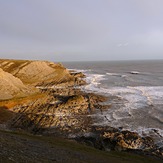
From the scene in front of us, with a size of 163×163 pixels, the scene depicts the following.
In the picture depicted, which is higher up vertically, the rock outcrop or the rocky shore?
the rock outcrop

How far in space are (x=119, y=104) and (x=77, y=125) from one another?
11.9m

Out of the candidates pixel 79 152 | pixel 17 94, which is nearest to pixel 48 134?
pixel 79 152

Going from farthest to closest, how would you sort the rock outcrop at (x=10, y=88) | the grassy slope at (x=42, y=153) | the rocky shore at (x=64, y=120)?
the rock outcrop at (x=10, y=88)
the rocky shore at (x=64, y=120)
the grassy slope at (x=42, y=153)

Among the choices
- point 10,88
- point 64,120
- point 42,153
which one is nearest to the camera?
point 42,153

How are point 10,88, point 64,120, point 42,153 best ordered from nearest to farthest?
point 42,153 < point 64,120 < point 10,88

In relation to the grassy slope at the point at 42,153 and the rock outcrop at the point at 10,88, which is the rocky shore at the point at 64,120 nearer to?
the rock outcrop at the point at 10,88

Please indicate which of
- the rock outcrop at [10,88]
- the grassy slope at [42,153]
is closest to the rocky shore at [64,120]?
the rock outcrop at [10,88]

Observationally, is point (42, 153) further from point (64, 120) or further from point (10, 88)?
point (10, 88)

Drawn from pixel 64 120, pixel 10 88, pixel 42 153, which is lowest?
pixel 64 120

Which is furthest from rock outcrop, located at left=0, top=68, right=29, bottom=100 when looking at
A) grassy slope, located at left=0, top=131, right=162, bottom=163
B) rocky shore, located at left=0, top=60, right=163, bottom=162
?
grassy slope, located at left=0, top=131, right=162, bottom=163

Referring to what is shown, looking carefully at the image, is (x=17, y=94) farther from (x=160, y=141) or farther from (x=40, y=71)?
(x=40, y=71)

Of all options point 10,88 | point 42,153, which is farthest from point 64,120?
point 10,88

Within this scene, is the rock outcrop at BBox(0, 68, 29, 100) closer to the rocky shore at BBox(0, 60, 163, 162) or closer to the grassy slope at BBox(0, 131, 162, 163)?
the rocky shore at BBox(0, 60, 163, 162)

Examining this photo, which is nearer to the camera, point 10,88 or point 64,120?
point 64,120
